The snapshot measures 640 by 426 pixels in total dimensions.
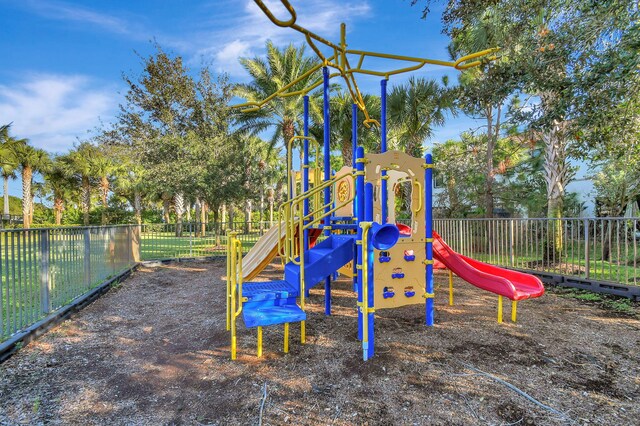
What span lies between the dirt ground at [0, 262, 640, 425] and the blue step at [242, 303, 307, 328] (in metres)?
0.46

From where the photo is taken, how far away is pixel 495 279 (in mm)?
4668

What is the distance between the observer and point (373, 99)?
16.2 metres

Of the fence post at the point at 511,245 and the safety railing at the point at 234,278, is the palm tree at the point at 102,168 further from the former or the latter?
the fence post at the point at 511,245

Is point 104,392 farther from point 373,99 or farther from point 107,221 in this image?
point 107,221

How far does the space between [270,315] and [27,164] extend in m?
36.8

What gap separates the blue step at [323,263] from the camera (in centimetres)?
422

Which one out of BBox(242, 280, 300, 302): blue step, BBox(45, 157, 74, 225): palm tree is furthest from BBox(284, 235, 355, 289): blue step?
BBox(45, 157, 74, 225): palm tree

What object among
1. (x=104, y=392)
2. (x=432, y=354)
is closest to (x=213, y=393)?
(x=104, y=392)

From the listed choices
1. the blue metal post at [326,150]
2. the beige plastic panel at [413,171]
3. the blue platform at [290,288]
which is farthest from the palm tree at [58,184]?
the beige plastic panel at [413,171]

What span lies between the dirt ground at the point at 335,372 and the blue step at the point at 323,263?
2.48 feet

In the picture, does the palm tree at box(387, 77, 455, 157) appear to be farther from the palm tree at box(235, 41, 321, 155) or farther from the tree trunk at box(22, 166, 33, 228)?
the tree trunk at box(22, 166, 33, 228)

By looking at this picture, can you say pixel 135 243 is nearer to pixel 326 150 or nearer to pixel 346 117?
pixel 326 150

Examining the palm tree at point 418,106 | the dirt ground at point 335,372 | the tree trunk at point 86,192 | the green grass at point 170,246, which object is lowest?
the dirt ground at point 335,372

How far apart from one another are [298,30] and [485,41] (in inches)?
348
